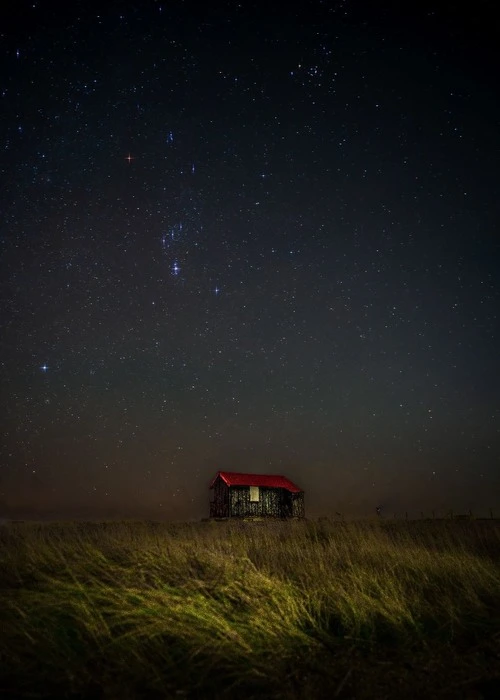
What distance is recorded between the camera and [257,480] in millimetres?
34281

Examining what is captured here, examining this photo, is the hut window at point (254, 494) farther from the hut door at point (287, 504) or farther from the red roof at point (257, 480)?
the hut door at point (287, 504)

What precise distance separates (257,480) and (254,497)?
1.27m

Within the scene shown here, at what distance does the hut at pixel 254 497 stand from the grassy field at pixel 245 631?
25.8 meters

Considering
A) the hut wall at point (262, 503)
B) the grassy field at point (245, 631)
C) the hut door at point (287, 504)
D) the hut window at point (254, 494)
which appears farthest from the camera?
the hut door at point (287, 504)

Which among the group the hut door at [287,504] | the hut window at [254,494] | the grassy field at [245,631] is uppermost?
the grassy field at [245,631]

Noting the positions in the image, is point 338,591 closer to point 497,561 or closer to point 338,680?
point 338,680

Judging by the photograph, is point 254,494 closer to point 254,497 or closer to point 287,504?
point 254,497

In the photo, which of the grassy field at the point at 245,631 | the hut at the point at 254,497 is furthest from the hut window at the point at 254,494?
the grassy field at the point at 245,631

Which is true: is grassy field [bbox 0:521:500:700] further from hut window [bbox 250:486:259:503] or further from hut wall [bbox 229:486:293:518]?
hut window [bbox 250:486:259:503]

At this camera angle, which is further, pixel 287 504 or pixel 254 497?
pixel 287 504

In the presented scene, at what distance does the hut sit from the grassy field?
25.8 m

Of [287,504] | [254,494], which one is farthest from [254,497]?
[287,504]

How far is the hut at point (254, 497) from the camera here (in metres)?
32.9

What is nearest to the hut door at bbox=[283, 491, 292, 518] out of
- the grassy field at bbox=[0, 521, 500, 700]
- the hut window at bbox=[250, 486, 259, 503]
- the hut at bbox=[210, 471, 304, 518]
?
the hut at bbox=[210, 471, 304, 518]
